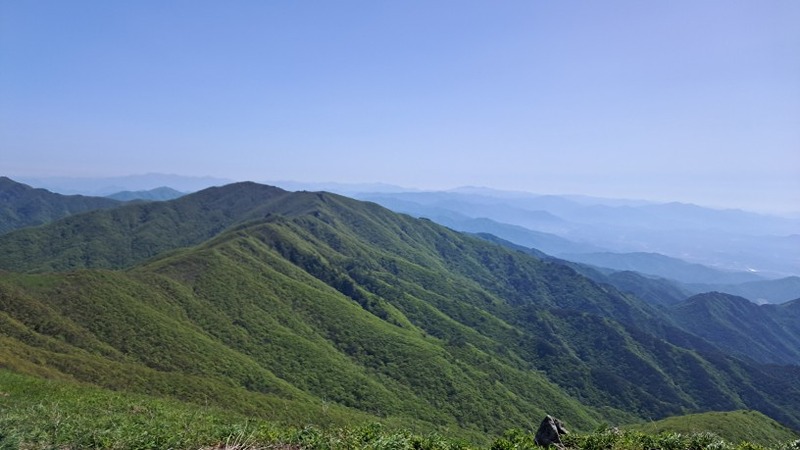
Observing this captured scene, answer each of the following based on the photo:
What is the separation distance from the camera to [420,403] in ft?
348

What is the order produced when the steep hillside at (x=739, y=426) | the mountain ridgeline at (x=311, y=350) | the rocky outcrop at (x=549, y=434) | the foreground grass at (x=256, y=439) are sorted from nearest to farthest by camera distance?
1. the foreground grass at (x=256, y=439)
2. the rocky outcrop at (x=549, y=434)
3. the mountain ridgeline at (x=311, y=350)
4. the steep hillside at (x=739, y=426)

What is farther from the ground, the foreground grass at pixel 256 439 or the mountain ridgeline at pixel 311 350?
the foreground grass at pixel 256 439

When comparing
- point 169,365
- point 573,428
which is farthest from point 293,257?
point 573,428

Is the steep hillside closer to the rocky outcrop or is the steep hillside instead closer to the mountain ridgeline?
the mountain ridgeline

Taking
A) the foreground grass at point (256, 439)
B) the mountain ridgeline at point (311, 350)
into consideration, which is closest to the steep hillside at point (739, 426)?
the mountain ridgeline at point (311, 350)

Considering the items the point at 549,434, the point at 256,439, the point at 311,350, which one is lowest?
the point at 311,350

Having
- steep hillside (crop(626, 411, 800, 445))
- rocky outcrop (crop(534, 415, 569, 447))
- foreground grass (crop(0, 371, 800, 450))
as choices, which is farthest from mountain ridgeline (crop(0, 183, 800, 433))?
rocky outcrop (crop(534, 415, 569, 447))

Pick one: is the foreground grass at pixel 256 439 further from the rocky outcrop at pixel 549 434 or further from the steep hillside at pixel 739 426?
the steep hillside at pixel 739 426

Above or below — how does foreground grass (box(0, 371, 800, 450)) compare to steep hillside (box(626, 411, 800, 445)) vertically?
above

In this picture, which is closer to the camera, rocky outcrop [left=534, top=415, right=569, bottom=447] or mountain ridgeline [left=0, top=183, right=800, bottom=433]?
rocky outcrop [left=534, top=415, right=569, bottom=447]

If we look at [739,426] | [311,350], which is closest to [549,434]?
[739,426]

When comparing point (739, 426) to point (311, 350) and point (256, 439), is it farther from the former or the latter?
point (256, 439)

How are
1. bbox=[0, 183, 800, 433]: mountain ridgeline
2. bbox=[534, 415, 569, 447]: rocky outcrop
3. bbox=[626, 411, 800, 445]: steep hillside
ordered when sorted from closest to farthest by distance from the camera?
1. bbox=[534, 415, 569, 447]: rocky outcrop
2. bbox=[0, 183, 800, 433]: mountain ridgeline
3. bbox=[626, 411, 800, 445]: steep hillside

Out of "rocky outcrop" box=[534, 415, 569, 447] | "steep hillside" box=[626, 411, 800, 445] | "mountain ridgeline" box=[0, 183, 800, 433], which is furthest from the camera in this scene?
"steep hillside" box=[626, 411, 800, 445]
